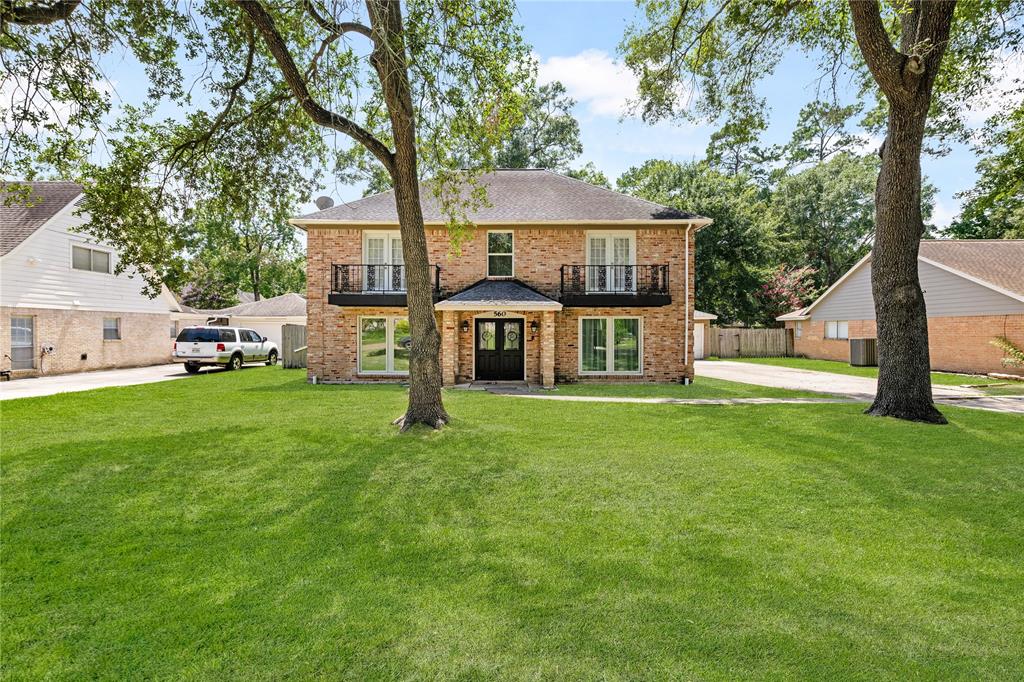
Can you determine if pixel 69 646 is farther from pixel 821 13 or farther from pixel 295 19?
pixel 821 13

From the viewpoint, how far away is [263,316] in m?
28.6

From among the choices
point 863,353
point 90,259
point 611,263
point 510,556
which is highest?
point 90,259

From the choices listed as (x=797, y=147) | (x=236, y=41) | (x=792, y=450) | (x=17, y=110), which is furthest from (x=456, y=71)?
(x=797, y=147)

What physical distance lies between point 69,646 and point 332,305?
14.3 m

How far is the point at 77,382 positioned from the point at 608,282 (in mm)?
17144

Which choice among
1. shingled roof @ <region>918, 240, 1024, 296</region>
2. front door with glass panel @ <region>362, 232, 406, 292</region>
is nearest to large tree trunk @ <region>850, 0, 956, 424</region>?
front door with glass panel @ <region>362, 232, 406, 292</region>

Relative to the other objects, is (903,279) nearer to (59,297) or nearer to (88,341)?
(59,297)

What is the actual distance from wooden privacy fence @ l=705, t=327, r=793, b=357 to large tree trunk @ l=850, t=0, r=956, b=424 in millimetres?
21251

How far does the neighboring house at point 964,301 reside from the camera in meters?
18.5

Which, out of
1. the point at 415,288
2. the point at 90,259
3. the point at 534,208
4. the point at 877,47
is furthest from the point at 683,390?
the point at 90,259

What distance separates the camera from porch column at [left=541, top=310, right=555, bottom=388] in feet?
50.1

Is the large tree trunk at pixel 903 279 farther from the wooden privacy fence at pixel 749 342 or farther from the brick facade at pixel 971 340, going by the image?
the wooden privacy fence at pixel 749 342

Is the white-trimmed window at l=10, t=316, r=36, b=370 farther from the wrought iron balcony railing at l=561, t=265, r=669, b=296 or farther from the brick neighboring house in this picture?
the wrought iron balcony railing at l=561, t=265, r=669, b=296

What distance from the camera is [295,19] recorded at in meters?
8.92
